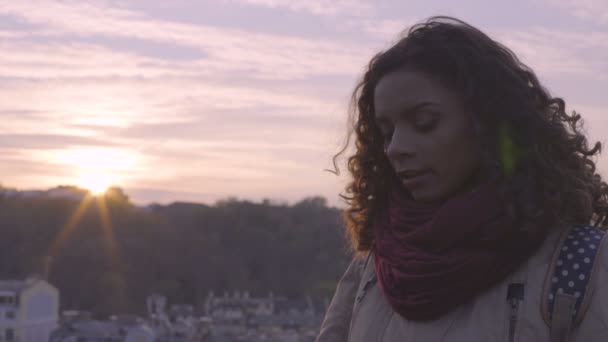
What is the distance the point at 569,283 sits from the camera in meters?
1.78

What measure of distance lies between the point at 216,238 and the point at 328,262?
282 inches

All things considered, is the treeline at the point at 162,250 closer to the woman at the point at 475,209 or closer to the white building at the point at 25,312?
the white building at the point at 25,312

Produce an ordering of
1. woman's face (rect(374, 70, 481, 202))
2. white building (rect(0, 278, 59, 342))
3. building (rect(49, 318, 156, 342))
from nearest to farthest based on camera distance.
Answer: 1. woman's face (rect(374, 70, 481, 202))
2. building (rect(49, 318, 156, 342))
3. white building (rect(0, 278, 59, 342))

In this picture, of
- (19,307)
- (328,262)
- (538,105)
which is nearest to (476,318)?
(538,105)

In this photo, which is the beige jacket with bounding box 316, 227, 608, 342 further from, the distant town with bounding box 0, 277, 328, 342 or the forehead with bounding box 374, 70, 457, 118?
the distant town with bounding box 0, 277, 328, 342

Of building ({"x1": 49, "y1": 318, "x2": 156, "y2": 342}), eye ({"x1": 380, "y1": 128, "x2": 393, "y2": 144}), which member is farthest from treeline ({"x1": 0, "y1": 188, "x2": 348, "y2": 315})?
eye ({"x1": 380, "y1": 128, "x2": 393, "y2": 144})

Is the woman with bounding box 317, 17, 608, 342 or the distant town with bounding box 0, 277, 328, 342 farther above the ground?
the woman with bounding box 317, 17, 608, 342

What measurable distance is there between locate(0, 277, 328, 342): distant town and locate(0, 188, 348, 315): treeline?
2603 mm

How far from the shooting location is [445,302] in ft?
6.21

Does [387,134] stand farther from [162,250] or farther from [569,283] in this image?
[162,250]

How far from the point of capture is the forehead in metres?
1.98

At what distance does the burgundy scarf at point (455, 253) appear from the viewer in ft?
6.11

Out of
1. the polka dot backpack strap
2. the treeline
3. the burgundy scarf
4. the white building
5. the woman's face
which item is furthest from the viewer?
the treeline

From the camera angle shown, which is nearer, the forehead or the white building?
the forehead
